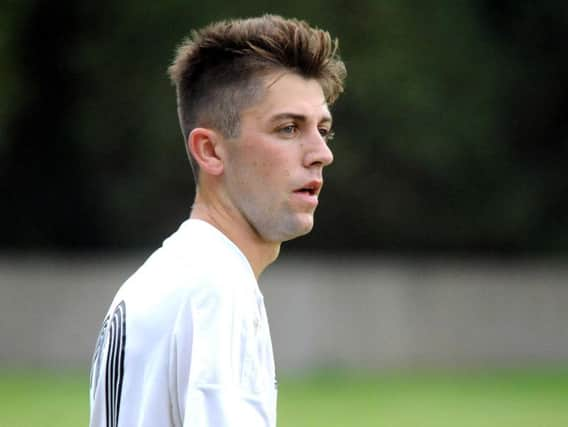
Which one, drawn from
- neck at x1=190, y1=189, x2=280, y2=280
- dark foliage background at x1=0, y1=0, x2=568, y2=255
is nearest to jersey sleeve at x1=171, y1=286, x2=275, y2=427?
neck at x1=190, y1=189, x2=280, y2=280

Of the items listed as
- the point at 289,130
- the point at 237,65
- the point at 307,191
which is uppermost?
the point at 237,65

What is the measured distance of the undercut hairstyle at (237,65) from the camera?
3.22 metres

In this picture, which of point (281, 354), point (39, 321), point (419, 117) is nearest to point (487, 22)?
point (419, 117)

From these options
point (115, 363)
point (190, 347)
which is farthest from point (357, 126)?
point (190, 347)

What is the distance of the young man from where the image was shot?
9.23 feet

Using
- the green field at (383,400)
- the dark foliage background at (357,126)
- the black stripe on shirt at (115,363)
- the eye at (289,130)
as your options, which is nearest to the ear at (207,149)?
the eye at (289,130)

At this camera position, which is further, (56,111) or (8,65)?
(56,111)

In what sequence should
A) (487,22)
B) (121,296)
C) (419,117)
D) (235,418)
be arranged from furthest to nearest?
1. (487,22)
2. (419,117)
3. (121,296)
4. (235,418)

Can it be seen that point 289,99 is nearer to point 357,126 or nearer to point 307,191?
point 307,191

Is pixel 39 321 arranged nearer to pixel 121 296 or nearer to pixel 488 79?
pixel 488 79

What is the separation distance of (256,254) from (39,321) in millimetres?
19002

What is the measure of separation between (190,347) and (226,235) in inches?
15.8

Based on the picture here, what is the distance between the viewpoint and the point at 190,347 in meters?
2.82

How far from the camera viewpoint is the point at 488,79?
2388cm
